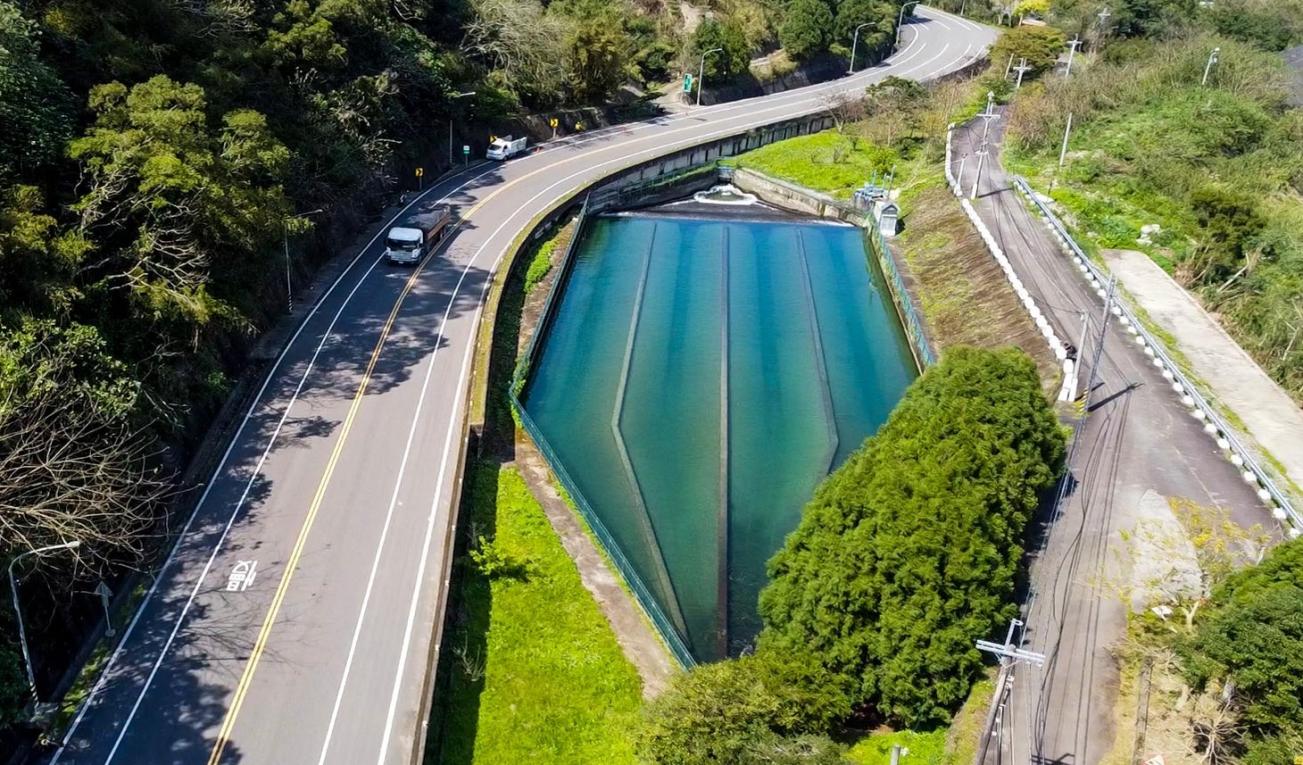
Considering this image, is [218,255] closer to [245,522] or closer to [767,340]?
[245,522]

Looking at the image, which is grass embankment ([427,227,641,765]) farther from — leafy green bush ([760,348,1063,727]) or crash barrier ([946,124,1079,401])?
crash barrier ([946,124,1079,401])

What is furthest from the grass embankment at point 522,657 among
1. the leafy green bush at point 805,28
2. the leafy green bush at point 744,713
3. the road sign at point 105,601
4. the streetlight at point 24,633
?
the leafy green bush at point 805,28

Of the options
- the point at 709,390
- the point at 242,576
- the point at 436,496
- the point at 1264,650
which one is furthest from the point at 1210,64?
the point at 242,576

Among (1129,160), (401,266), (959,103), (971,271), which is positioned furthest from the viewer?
(959,103)

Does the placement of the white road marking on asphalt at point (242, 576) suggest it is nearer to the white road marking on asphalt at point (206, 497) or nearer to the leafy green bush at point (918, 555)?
the white road marking on asphalt at point (206, 497)

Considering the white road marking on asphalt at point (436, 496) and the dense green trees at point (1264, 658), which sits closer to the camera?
the dense green trees at point (1264, 658)

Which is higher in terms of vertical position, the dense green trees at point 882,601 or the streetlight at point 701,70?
the streetlight at point 701,70

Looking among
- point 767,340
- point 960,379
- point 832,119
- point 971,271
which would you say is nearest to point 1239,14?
point 832,119

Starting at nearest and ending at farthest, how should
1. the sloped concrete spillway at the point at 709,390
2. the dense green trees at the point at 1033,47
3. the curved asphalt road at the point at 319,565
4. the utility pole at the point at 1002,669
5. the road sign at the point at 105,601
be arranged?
the utility pole at the point at 1002,669
the curved asphalt road at the point at 319,565
the road sign at the point at 105,601
the sloped concrete spillway at the point at 709,390
the dense green trees at the point at 1033,47
